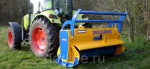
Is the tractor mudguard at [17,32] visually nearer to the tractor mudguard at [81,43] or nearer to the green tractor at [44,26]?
the green tractor at [44,26]

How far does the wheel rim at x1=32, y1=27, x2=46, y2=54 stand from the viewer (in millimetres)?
5723

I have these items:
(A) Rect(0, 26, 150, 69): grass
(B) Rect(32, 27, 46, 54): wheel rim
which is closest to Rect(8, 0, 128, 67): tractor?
(B) Rect(32, 27, 46, 54): wheel rim

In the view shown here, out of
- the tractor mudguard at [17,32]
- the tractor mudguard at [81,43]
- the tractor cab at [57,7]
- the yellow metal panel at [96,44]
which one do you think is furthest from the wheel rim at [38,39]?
the yellow metal panel at [96,44]

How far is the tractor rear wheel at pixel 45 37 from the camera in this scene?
201 inches

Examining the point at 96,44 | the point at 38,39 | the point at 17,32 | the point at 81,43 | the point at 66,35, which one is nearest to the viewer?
the point at 66,35

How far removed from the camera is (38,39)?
5.92 m

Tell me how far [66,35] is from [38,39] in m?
1.56

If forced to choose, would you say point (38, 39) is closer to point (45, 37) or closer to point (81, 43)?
point (45, 37)

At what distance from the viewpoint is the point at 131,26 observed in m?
7.43

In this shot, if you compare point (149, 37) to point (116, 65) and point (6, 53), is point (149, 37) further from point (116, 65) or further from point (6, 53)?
point (6, 53)

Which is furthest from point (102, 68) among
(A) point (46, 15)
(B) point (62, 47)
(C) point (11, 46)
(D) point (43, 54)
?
(C) point (11, 46)

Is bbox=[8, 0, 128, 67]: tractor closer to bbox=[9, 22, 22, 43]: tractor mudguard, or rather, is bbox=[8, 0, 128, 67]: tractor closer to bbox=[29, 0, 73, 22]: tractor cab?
bbox=[29, 0, 73, 22]: tractor cab

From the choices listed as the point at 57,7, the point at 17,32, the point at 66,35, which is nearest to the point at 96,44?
the point at 66,35

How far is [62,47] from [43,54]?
851 millimetres
